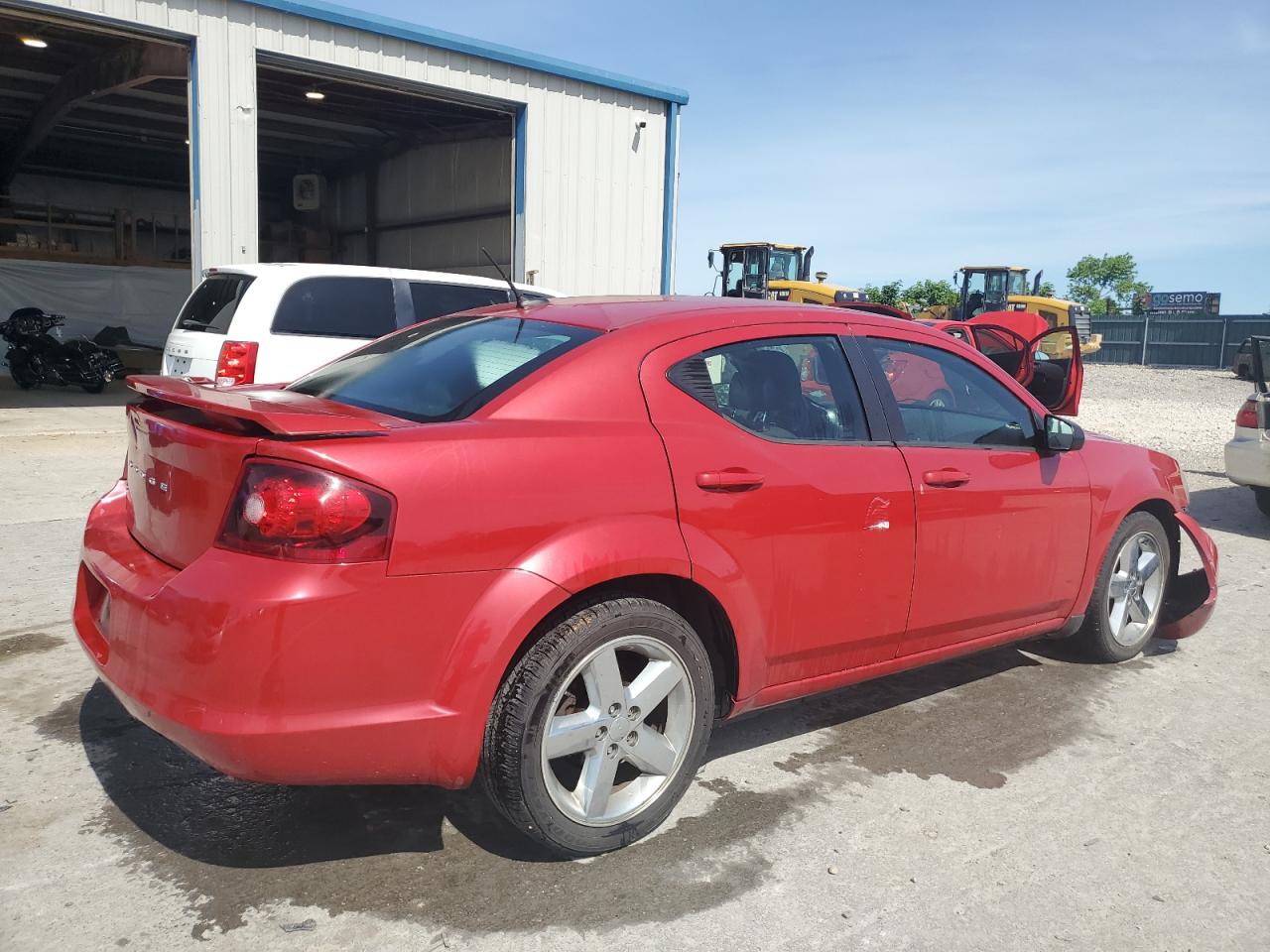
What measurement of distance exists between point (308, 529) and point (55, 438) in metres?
10.4

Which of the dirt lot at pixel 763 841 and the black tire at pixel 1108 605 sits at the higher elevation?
the black tire at pixel 1108 605

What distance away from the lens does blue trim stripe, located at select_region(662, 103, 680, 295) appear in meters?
15.1

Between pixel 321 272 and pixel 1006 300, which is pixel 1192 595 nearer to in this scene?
pixel 321 272

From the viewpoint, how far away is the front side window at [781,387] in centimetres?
312

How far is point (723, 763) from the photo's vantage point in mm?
3500

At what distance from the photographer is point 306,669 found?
7.66ft

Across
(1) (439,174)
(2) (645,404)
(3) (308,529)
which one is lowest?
(3) (308,529)

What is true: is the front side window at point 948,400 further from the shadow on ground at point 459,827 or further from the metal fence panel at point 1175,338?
the metal fence panel at point 1175,338

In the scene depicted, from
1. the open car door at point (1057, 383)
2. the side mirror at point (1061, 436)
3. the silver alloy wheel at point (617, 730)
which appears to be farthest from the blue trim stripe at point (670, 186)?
the silver alloy wheel at point (617, 730)

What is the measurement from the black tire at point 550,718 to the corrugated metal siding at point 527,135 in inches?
389

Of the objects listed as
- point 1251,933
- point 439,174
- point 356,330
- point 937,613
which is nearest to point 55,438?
point 356,330

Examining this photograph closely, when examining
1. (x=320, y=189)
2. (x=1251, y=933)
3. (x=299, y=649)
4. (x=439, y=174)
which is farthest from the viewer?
(x=320, y=189)

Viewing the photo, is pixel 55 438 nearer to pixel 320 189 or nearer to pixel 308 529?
pixel 308 529

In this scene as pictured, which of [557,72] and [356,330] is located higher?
[557,72]
